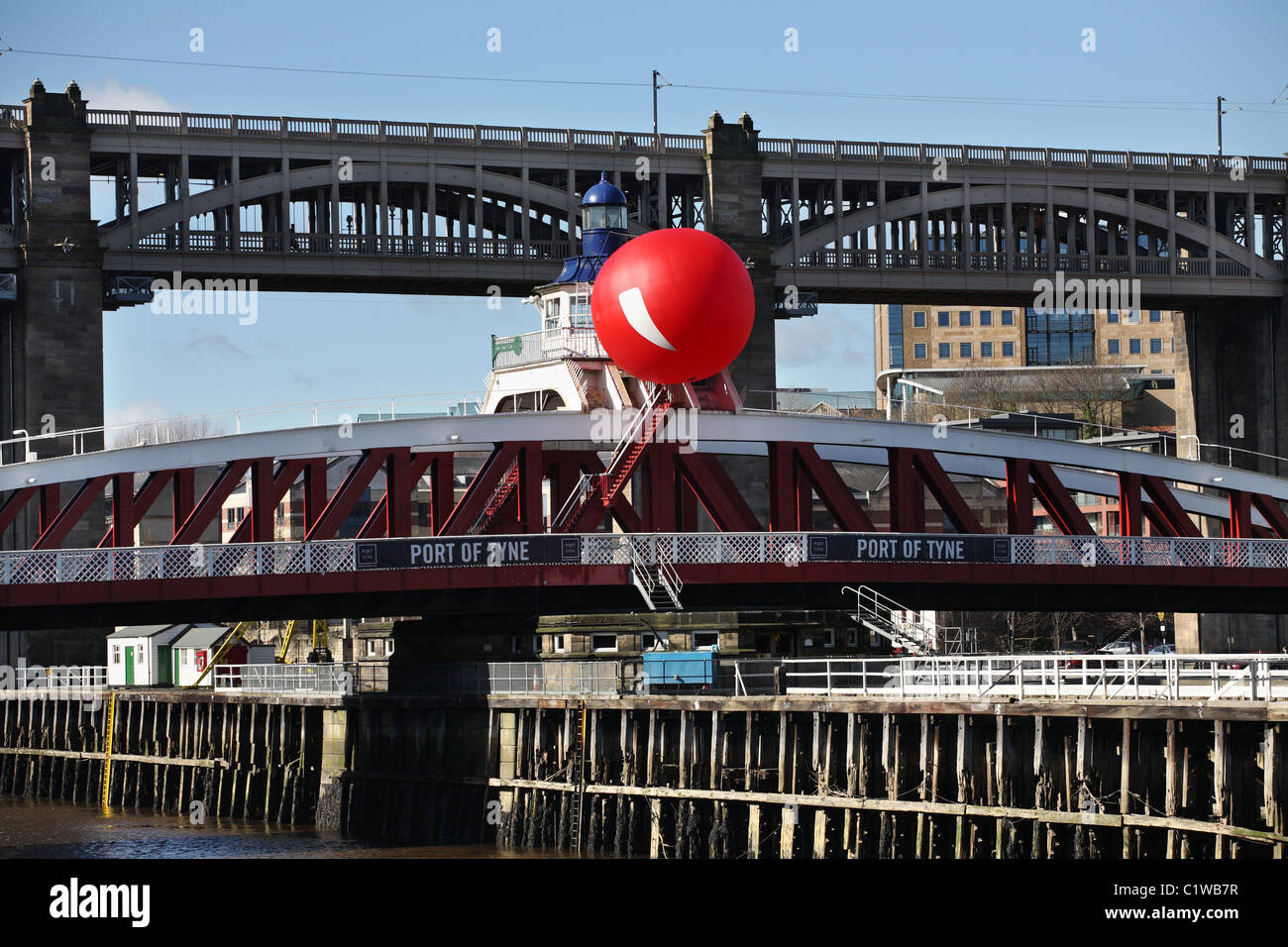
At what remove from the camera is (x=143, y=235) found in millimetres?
89562

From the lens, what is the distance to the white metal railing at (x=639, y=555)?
57688mm

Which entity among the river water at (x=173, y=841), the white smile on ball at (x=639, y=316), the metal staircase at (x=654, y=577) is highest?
the white smile on ball at (x=639, y=316)

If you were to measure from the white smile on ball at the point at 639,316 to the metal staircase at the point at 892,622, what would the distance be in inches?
406

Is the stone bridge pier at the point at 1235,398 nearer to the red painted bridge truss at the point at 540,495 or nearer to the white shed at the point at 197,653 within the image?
the red painted bridge truss at the point at 540,495

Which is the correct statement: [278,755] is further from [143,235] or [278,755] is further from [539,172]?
[539,172]

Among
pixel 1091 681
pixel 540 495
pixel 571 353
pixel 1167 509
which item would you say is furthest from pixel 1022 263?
pixel 1091 681

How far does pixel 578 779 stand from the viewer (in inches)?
2295

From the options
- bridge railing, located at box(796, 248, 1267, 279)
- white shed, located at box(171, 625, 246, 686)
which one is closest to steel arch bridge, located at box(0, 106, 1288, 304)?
bridge railing, located at box(796, 248, 1267, 279)

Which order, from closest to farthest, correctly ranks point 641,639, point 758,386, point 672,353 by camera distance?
point 672,353 < point 641,639 < point 758,386

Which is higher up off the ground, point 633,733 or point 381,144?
point 381,144

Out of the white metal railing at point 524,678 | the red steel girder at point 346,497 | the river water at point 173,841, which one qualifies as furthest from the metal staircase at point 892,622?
the red steel girder at point 346,497

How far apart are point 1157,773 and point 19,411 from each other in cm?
5904

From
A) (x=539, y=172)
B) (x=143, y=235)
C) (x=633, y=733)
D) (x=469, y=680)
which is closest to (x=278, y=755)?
(x=469, y=680)

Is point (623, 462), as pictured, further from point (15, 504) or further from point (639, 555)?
point (15, 504)
